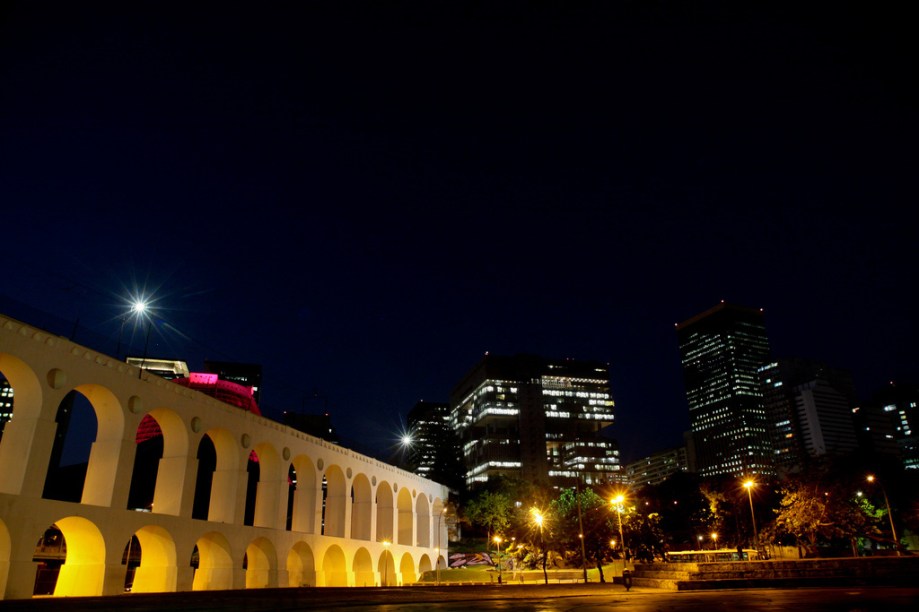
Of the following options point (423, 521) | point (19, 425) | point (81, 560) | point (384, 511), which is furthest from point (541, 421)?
point (19, 425)

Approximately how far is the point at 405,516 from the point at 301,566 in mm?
19399

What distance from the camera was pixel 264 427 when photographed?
105ft

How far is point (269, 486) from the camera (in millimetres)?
32656

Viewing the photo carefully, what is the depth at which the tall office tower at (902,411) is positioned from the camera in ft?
604

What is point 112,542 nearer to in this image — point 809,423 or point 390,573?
point 390,573

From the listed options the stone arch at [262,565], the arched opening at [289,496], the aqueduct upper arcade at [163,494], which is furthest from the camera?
the arched opening at [289,496]

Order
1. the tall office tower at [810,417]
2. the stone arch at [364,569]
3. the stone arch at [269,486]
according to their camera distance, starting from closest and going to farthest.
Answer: the stone arch at [269,486]
the stone arch at [364,569]
the tall office tower at [810,417]

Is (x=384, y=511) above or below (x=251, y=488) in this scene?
below

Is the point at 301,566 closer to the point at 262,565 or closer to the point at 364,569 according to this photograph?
the point at 262,565

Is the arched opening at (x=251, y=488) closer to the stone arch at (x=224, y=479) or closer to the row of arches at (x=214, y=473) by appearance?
the row of arches at (x=214, y=473)

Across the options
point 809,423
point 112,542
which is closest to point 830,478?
point 112,542

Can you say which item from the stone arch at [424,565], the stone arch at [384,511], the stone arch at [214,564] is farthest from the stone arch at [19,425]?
the stone arch at [424,565]

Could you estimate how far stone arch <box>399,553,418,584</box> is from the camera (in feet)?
167

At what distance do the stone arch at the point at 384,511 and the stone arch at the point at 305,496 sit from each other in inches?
428
